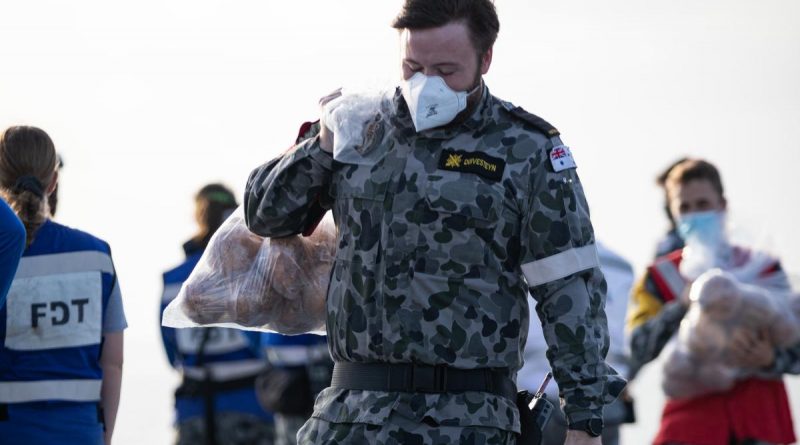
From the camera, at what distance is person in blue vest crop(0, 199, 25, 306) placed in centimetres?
568

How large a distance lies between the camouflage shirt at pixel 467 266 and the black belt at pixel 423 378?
0.07 ft

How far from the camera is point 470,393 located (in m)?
4.90

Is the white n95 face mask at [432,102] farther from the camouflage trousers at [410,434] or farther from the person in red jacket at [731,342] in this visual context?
the person in red jacket at [731,342]

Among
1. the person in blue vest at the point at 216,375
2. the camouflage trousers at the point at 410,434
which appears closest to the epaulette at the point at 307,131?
the camouflage trousers at the point at 410,434

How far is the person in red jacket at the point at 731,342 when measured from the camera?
26.3ft

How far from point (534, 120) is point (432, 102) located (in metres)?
0.33

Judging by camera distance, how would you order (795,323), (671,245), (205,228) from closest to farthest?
(795,323)
(671,245)
(205,228)

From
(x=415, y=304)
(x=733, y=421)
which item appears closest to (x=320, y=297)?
(x=415, y=304)

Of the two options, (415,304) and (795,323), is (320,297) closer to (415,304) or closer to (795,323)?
(415,304)

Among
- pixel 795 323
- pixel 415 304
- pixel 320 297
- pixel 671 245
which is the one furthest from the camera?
pixel 671 245

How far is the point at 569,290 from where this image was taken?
192 inches

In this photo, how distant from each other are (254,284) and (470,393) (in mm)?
839

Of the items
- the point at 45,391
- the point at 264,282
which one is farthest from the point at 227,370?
the point at 264,282

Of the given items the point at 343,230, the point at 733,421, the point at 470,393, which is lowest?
the point at 733,421
